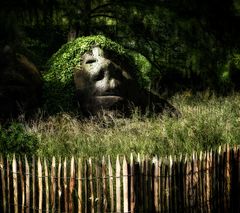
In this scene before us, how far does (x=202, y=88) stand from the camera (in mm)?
17766

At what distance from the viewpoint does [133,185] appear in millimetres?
5129

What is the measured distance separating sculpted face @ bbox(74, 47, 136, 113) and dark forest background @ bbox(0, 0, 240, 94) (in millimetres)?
2943

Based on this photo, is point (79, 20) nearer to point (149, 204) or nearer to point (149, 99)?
point (149, 99)

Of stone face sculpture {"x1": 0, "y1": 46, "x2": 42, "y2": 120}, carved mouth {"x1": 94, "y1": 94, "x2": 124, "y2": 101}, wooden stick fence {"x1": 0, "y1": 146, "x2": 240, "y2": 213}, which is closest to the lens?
wooden stick fence {"x1": 0, "y1": 146, "x2": 240, "y2": 213}

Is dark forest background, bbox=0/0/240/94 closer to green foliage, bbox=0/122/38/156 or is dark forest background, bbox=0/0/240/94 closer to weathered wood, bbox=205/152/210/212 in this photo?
green foliage, bbox=0/122/38/156

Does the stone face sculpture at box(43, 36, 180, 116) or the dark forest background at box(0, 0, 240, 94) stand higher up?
the dark forest background at box(0, 0, 240, 94)

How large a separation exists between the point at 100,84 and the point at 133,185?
6.86 m

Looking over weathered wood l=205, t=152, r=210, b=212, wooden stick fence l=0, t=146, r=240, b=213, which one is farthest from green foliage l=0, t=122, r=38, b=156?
weathered wood l=205, t=152, r=210, b=212

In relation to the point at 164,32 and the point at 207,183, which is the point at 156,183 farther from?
the point at 164,32

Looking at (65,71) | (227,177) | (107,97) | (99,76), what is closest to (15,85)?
(65,71)

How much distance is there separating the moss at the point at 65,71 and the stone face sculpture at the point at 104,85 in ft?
0.59

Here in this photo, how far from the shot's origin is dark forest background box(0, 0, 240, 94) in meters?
15.4

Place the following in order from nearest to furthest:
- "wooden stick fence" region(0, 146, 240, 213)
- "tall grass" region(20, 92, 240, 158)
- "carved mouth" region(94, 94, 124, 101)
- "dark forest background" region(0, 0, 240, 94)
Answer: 1. "wooden stick fence" region(0, 146, 240, 213)
2. "tall grass" region(20, 92, 240, 158)
3. "carved mouth" region(94, 94, 124, 101)
4. "dark forest background" region(0, 0, 240, 94)

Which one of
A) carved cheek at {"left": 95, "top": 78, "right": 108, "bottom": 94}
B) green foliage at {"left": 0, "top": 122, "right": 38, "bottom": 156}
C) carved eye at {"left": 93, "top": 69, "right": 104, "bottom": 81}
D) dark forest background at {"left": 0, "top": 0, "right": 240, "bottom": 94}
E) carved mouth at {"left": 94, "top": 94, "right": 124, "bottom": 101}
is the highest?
dark forest background at {"left": 0, "top": 0, "right": 240, "bottom": 94}
